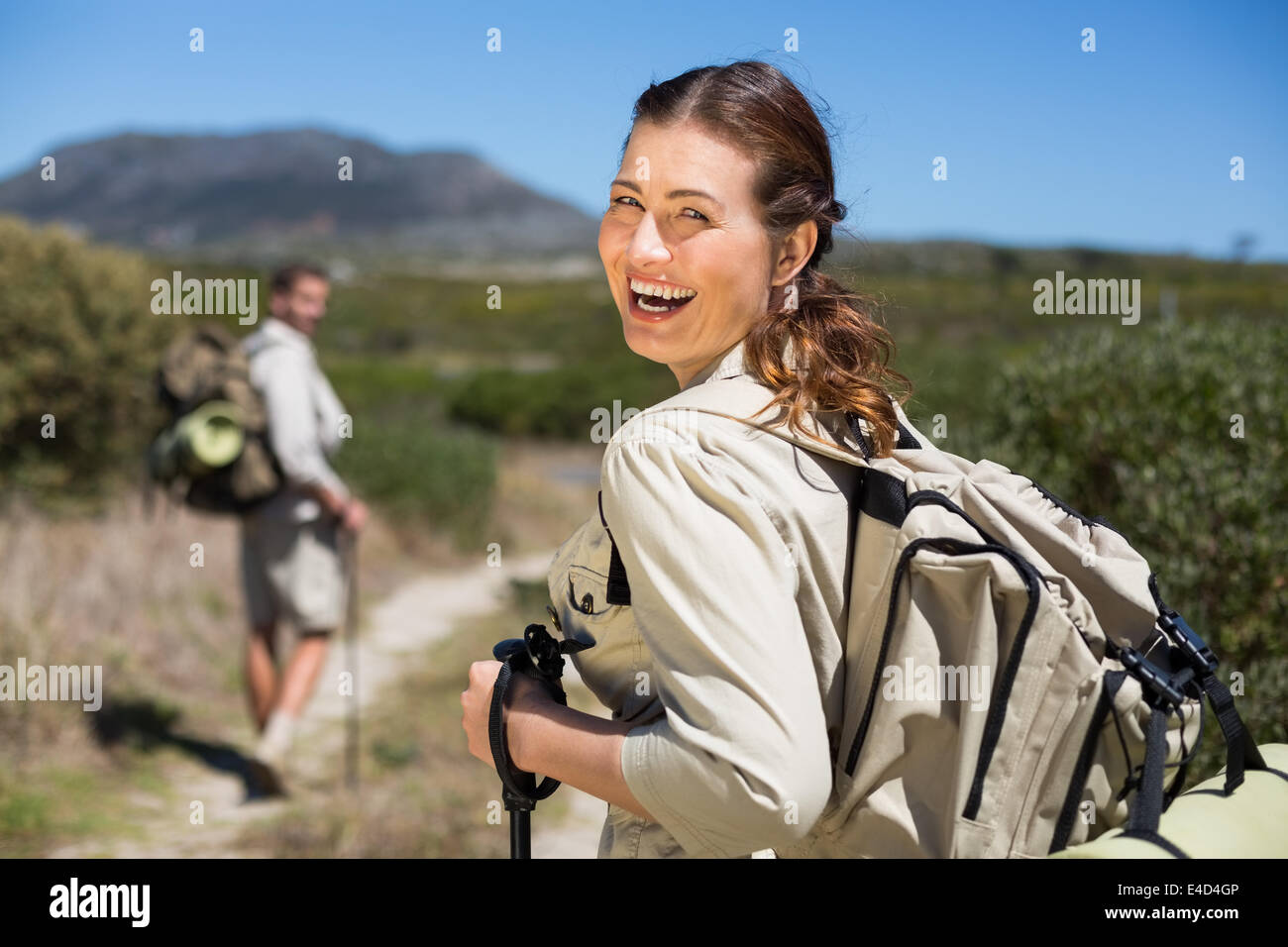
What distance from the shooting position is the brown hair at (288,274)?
5367 mm

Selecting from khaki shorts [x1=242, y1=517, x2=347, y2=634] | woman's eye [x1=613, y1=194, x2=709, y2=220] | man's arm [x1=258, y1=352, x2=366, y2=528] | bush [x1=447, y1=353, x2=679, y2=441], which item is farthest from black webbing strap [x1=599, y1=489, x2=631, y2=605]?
bush [x1=447, y1=353, x2=679, y2=441]

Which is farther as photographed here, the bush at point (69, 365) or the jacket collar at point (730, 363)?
the bush at point (69, 365)

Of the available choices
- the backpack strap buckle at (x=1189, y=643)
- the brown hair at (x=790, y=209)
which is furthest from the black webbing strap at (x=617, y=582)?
the backpack strap buckle at (x=1189, y=643)

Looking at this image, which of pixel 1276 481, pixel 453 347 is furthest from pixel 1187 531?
pixel 453 347

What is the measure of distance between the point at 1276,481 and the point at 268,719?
4368mm

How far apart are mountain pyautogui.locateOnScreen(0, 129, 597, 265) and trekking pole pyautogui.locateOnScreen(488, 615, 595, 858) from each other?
11661 centimetres

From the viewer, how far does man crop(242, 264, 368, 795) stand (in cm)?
515

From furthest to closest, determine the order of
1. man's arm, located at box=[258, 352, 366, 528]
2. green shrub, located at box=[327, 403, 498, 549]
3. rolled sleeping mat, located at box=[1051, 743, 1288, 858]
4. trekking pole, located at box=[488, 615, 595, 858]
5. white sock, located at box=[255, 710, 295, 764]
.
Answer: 1. green shrub, located at box=[327, 403, 498, 549]
2. man's arm, located at box=[258, 352, 366, 528]
3. white sock, located at box=[255, 710, 295, 764]
4. trekking pole, located at box=[488, 615, 595, 858]
5. rolled sleeping mat, located at box=[1051, 743, 1288, 858]

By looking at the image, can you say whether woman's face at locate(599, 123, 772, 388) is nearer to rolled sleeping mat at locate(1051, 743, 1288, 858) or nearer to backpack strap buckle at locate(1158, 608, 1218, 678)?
backpack strap buckle at locate(1158, 608, 1218, 678)

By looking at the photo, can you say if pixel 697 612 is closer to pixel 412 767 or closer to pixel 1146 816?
pixel 1146 816

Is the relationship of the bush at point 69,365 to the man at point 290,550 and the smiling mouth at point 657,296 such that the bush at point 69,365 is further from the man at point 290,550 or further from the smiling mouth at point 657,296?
the smiling mouth at point 657,296

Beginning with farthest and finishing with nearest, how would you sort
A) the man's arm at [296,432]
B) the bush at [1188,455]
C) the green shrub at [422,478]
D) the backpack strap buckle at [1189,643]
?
the green shrub at [422,478] → the man's arm at [296,432] → the bush at [1188,455] → the backpack strap buckle at [1189,643]

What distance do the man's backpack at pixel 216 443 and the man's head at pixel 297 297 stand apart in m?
0.31

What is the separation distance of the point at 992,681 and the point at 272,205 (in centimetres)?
17994
